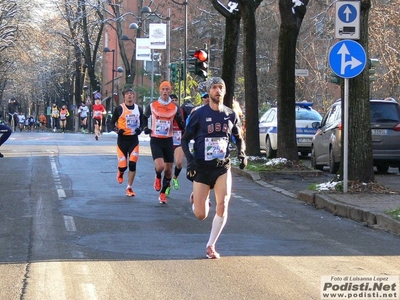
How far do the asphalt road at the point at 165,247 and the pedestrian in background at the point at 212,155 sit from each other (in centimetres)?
52

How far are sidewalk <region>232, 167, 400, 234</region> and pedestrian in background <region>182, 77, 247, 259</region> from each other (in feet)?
10.8

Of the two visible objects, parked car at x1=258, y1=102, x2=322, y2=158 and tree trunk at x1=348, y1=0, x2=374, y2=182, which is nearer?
tree trunk at x1=348, y1=0, x2=374, y2=182

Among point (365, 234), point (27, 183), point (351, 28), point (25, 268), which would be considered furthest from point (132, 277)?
point (27, 183)

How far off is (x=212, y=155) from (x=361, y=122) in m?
6.72

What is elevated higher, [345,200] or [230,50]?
[230,50]

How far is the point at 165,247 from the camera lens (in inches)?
399

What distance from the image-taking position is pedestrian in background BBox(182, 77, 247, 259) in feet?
31.4

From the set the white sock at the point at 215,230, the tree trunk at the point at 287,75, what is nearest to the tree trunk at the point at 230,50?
the tree trunk at the point at 287,75

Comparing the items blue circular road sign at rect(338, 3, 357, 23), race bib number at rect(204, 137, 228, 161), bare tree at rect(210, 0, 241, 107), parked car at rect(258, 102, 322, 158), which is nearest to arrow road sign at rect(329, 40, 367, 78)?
blue circular road sign at rect(338, 3, 357, 23)

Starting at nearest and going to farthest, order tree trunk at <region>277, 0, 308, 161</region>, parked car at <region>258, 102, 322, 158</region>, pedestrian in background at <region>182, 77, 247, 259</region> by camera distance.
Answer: pedestrian in background at <region>182, 77, 247, 259</region>, tree trunk at <region>277, 0, 308, 161</region>, parked car at <region>258, 102, 322, 158</region>

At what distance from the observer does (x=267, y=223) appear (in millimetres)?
12562

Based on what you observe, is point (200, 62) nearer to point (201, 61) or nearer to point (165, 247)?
point (201, 61)

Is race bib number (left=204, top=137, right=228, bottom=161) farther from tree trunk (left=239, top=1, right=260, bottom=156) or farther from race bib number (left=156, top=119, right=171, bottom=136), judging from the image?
tree trunk (left=239, top=1, right=260, bottom=156)

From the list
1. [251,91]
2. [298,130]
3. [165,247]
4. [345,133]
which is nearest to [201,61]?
[251,91]
